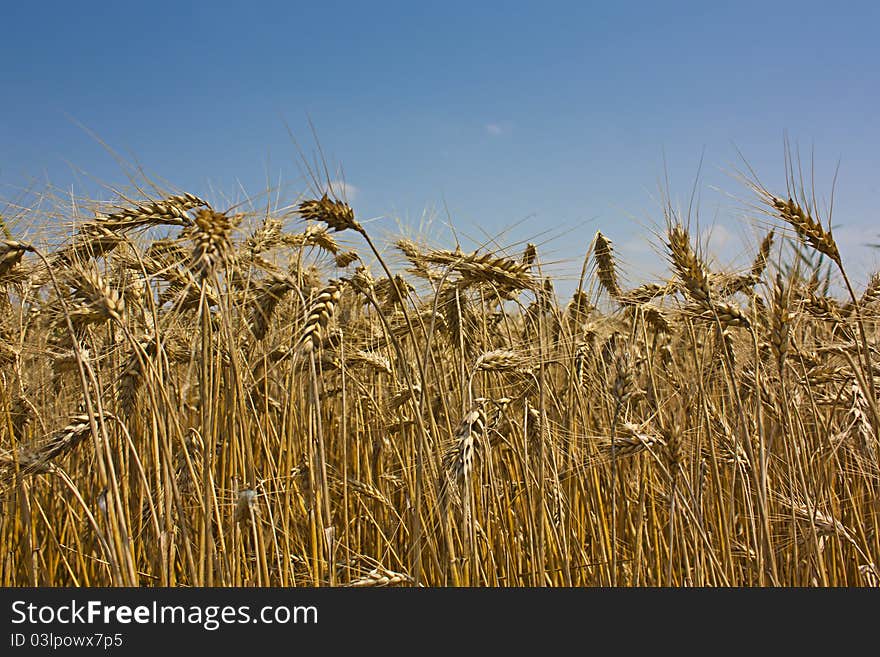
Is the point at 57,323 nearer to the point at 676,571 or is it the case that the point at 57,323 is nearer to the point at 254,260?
the point at 254,260

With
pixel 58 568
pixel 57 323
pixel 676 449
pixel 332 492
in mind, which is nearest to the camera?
pixel 676 449

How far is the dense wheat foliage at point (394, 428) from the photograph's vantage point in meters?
2.08

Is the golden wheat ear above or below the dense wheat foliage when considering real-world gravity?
above

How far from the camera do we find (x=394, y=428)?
347cm

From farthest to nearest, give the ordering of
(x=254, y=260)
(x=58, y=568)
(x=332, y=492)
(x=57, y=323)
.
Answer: (x=332, y=492) → (x=58, y=568) → (x=254, y=260) → (x=57, y=323)

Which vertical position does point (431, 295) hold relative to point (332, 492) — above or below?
above

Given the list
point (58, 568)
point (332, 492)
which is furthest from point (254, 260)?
point (58, 568)

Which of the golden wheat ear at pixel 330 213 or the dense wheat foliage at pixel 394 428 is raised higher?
the golden wheat ear at pixel 330 213

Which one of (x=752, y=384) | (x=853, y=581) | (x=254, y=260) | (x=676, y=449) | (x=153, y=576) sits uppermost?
(x=254, y=260)

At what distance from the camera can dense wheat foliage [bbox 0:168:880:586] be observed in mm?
2078

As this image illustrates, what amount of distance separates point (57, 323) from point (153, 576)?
3.17ft

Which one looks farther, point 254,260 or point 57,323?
point 254,260

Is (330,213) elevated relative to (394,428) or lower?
elevated

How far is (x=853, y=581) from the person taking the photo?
2.88 meters
